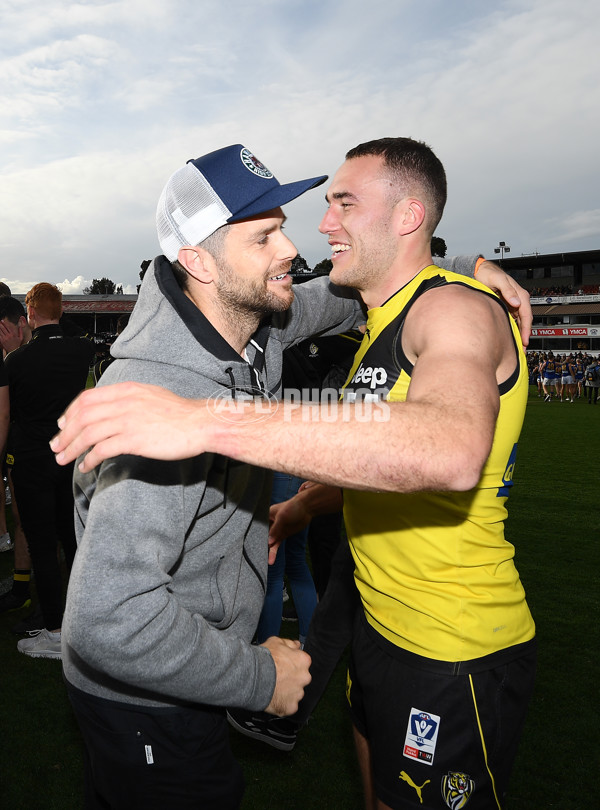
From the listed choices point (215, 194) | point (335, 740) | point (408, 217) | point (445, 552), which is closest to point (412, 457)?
point (445, 552)

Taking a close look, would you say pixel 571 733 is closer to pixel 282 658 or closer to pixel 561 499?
pixel 282 658

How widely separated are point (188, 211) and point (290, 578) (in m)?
3.03

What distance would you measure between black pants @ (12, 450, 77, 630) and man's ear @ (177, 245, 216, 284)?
3199 millimetres

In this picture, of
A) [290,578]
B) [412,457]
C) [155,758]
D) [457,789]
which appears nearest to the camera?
[412,457]

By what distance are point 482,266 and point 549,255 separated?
72.9m

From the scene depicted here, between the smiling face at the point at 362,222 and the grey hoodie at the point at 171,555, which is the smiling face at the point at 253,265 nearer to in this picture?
the grey hoodie at the point at 171,555

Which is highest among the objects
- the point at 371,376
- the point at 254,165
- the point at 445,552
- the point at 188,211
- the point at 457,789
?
the point at 254,165

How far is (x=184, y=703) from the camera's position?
1764mm

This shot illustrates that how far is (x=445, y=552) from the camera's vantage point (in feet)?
6.40

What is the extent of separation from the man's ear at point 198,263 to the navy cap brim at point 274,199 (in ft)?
0.52

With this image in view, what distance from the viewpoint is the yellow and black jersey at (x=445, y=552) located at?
1.92 meters

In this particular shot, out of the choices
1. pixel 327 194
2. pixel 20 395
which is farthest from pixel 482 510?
pixel 20 395

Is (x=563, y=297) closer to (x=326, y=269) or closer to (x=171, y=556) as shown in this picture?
(x=326, y=269)

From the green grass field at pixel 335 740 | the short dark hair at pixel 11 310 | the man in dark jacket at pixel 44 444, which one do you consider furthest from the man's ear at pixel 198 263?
the short dark hair at pixel 11 310
